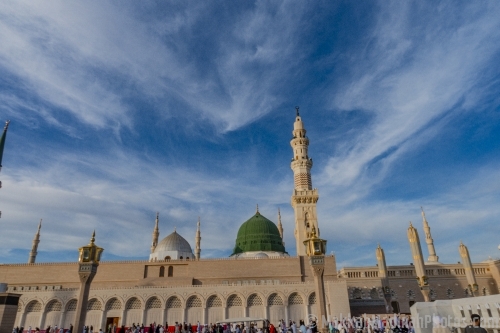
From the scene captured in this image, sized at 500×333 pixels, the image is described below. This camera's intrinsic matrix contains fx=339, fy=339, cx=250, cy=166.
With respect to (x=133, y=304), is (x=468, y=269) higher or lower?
higher

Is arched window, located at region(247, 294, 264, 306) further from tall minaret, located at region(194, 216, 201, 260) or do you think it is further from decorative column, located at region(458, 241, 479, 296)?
decorative column, located at region(458, 241, 479, 296)

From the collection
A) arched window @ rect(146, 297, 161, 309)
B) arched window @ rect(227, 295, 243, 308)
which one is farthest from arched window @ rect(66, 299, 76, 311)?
arched window @ rect(227, 295, 243, 308)

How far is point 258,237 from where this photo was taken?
41875mm

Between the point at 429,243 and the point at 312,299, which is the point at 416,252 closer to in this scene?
the point at 312,299

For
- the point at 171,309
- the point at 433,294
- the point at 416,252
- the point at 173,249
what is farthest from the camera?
the point at 173,249

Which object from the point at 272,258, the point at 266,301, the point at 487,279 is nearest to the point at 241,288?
the point at 266,301

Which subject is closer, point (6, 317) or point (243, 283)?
point (6, 317)

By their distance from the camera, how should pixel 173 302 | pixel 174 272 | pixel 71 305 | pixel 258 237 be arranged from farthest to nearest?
pixel 258 237, pixel 174 272, pixel 173 302, pixel 71 305

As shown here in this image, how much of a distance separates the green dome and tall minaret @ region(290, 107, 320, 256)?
13.0 ft

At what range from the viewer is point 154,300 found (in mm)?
29922

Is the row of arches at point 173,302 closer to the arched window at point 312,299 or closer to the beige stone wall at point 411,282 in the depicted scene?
the arched window at point 312,299

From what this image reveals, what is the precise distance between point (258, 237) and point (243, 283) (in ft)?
36.4

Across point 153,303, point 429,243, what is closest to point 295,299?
point 153,303

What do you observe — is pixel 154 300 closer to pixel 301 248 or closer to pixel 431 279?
pixel 301 248
